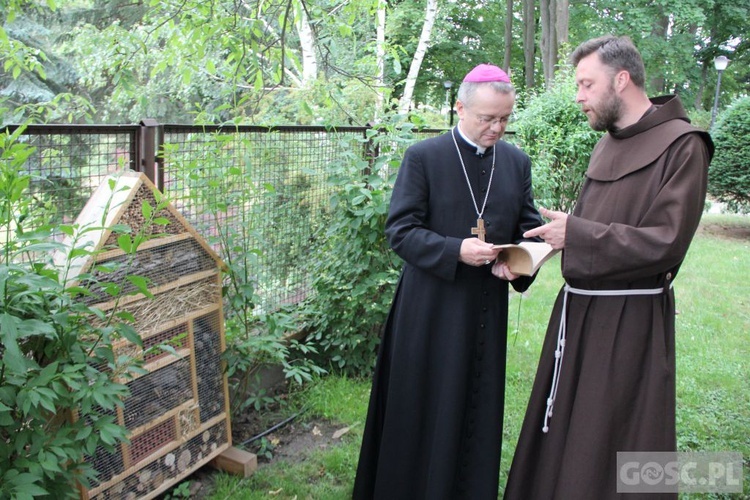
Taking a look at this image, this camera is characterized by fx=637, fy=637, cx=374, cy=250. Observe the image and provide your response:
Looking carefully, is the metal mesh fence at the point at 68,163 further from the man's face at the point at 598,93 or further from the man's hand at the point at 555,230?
the man's face at the point at 598,93

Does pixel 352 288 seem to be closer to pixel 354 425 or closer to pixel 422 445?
pixel 354 425

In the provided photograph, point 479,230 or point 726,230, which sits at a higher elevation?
point 479,230

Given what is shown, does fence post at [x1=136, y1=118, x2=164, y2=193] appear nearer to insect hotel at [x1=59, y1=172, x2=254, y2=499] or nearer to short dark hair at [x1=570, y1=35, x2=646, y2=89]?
insect hotel at [x1=59, y1=172, x2=254, y2=499]

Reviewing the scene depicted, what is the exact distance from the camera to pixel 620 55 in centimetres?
248

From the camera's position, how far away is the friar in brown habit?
2.35 meters

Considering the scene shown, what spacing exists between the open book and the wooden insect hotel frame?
1458 mm

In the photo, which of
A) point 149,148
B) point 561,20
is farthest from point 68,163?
point 561,20

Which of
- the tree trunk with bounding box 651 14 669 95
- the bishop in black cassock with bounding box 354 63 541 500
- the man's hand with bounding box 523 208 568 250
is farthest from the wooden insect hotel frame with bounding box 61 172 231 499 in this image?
the tree trunk with bounding box 651 14 669 95

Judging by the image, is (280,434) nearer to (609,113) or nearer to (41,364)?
(41,364)

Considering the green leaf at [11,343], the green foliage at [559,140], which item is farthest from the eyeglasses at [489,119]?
the green foliage at [559,140]

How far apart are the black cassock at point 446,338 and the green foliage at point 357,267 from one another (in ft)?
4.75

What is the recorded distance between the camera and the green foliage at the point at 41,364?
189cm

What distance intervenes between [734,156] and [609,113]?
421 inches

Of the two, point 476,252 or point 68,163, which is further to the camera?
point 68,163
